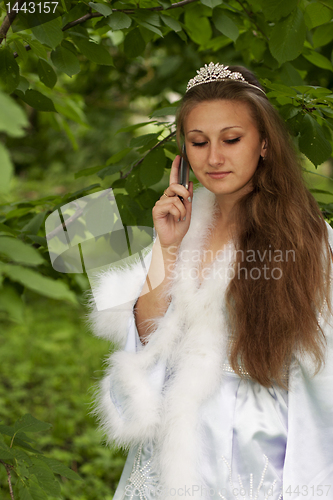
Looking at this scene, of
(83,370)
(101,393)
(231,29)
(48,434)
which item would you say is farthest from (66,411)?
(231,29)

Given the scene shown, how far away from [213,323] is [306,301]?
1.04 feet

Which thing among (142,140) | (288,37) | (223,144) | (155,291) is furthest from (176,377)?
(288,37)

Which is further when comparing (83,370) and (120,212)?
(83,370)

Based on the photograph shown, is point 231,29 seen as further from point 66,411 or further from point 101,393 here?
point 66,411

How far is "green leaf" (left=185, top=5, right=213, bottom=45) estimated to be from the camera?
1.98m

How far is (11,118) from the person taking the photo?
Result: 0.49 meters

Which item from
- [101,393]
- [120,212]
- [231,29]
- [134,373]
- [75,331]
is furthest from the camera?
[75,331]

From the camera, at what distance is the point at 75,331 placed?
17.9 feet

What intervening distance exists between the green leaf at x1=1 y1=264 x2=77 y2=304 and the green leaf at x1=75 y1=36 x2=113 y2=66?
4.03 feet

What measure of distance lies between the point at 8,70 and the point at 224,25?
2.87ft

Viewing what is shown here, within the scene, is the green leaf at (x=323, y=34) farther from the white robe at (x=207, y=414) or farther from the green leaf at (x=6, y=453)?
the green leaf at (x=6, y=453)

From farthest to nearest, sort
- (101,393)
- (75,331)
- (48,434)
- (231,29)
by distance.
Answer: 1. (75,331)
2. (48,434)
3. (231,29)
4. (101,393)

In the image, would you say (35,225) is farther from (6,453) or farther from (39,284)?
(39,284)

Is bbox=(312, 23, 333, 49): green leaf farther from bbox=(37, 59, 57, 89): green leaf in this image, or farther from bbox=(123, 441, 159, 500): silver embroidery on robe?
bbox=(123, 441, 159, 500): silver embroidery on robe
